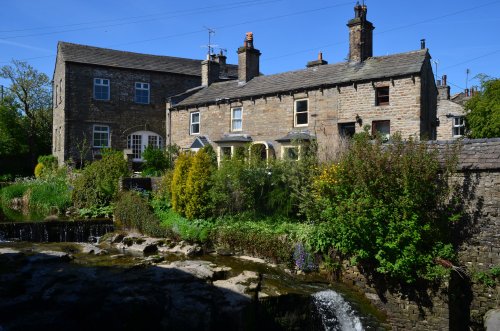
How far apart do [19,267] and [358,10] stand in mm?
19764

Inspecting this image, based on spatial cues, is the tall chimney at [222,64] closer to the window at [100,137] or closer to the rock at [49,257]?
the window at [100,137]

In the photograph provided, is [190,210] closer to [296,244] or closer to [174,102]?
[296,244]

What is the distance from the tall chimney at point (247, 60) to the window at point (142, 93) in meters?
8.55

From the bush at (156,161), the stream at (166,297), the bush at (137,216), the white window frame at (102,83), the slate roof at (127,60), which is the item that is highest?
the slate roof at (127,60)

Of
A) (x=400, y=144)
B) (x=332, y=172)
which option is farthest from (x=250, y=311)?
(x=400, y=144)

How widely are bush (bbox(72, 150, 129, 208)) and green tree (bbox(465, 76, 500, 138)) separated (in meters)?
20.7

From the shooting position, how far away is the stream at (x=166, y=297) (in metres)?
8.28

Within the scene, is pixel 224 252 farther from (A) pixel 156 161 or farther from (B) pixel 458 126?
(B) pixel 458 126

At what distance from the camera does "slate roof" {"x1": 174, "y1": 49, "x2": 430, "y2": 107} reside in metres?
20.8

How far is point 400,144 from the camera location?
36.0 ft

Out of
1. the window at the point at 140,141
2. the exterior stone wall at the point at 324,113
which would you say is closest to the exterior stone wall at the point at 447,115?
the exterior stone wall at the point at 324,113

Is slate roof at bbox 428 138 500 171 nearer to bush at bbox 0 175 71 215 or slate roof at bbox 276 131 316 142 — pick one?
slate roof at bbox 276 131 316 142

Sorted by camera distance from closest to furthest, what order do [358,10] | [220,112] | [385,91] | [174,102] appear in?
[385,91]
[358,10]
[220,112]
[174,102]

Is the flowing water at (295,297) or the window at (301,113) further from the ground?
the window at (301,113)
